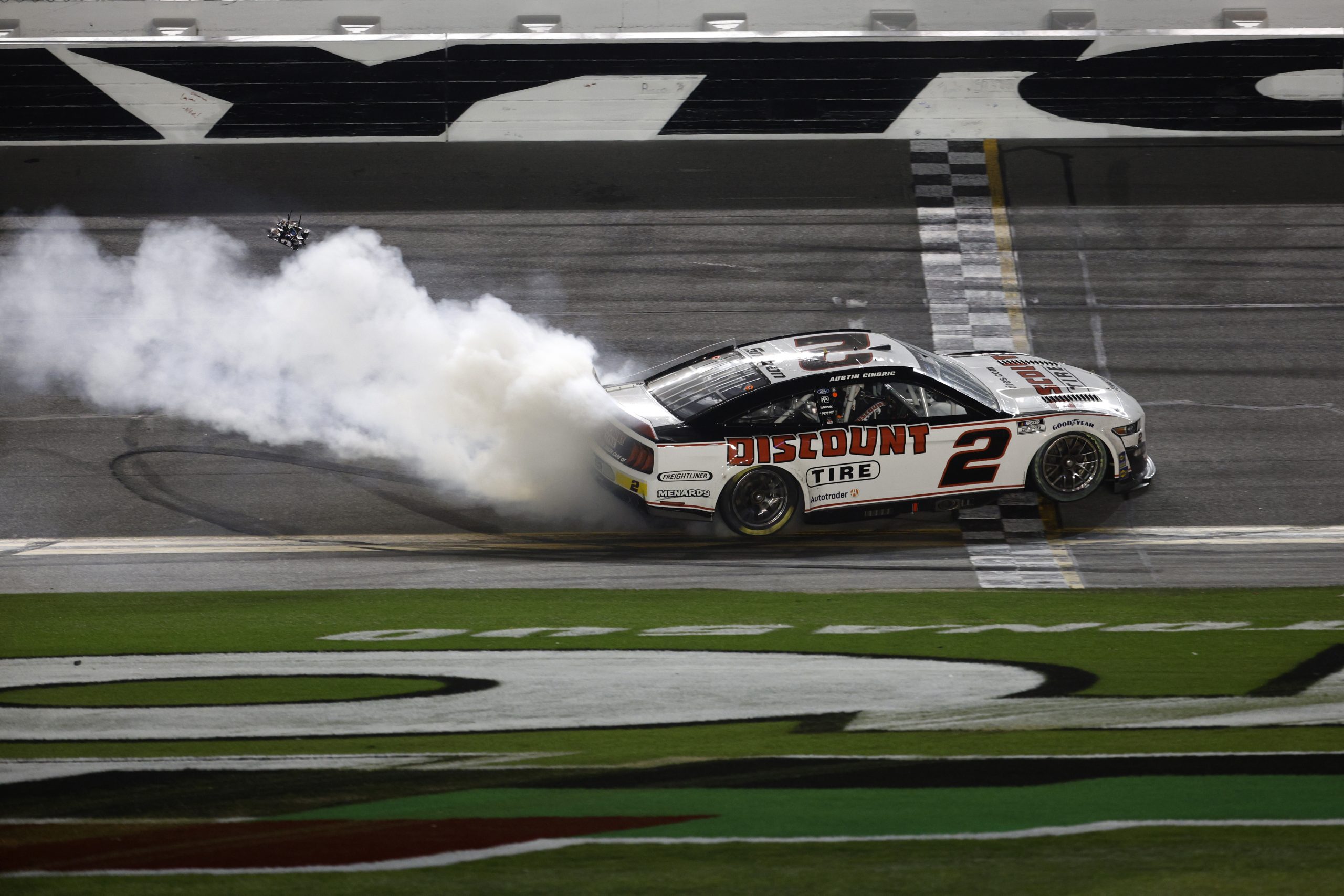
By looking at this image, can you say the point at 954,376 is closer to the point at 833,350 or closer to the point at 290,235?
the point at 833,350

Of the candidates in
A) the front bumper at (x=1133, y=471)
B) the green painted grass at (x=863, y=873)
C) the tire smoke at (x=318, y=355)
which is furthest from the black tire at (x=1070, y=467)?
the green painted grass at (x=863, y=873)

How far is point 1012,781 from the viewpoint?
6.28m

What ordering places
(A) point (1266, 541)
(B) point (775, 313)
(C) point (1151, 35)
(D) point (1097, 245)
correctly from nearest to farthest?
(A) point (1266, 541) < (B) point (775, 313) < (D) point (1097, 245) < (C) point (1151, 35)

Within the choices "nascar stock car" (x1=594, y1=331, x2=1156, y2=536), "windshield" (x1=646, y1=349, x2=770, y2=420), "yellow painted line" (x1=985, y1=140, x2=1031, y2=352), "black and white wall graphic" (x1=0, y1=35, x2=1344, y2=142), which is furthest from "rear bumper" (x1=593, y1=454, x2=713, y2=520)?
"black and white wall graphic" (x1=0, y1=35, x2=1344, y2=142)

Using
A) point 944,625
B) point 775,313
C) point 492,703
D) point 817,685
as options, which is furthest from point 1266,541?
point 492,703

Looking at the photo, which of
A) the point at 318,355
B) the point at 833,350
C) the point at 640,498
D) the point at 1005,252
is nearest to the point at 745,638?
the point at 640,498

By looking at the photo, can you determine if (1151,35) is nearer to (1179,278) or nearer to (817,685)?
(1179,278)

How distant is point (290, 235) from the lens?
1396cm

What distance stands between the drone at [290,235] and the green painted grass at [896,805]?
30.1ft

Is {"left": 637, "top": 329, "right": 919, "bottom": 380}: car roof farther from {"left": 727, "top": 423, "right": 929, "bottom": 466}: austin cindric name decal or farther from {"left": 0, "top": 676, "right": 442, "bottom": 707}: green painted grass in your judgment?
{"left": 0, "top": 676, "right": 442, "bottom": 707}: green painted grass

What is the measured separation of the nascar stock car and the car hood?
0.06ft

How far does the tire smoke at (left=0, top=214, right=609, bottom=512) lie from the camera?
10164 mm

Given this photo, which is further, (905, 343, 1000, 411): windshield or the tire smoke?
the tire smoke

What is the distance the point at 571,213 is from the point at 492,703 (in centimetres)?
874
